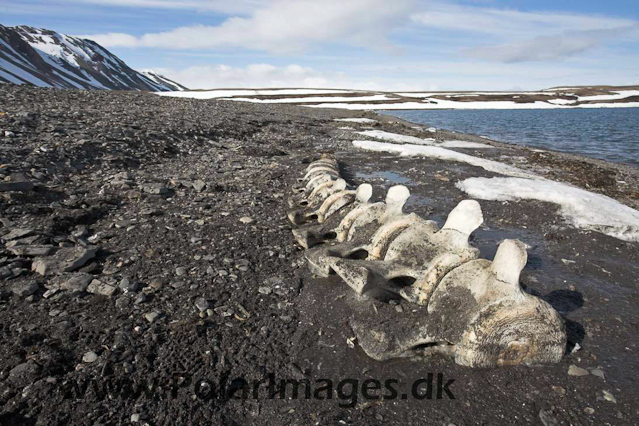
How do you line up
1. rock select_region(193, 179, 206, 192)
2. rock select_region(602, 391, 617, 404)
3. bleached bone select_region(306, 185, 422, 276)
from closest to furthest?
rock select_region(602, 391, 617, 404) < bleached bone select_region(306, 185, 422, 276) < rock select_region(193, 179, 206, 192)

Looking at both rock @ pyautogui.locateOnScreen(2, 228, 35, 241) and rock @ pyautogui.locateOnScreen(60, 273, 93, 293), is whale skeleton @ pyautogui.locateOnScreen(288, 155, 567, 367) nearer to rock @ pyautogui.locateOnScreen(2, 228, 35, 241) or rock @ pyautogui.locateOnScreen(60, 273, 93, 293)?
rock @ pyautogui.locateOnScreen(60, 273, 93, 293)

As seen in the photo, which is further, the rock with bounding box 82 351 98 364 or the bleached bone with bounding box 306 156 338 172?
the bleached bone with bounding box 306 156 338 172

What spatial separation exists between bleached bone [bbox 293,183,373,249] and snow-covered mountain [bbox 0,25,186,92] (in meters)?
95.5

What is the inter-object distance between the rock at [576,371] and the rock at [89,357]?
148 inches

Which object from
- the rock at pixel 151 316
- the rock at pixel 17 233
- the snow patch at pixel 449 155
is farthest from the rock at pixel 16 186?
the snow patch at pixel 449 155

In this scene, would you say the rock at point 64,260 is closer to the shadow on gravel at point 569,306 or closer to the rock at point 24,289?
the rock at point 24,289

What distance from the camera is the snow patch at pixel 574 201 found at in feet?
20.6

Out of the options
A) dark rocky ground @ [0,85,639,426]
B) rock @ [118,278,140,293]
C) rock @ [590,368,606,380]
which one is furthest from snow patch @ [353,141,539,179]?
rock @ [118,278,140,293]

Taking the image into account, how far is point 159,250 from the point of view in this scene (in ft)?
16.0

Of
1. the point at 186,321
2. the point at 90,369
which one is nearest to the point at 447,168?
the point at 186,321

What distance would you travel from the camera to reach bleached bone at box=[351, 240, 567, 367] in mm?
3084

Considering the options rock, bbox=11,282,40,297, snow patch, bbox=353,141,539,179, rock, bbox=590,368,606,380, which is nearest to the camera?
rock, bbox=590,368,606,380

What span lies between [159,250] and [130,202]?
88.3 inches

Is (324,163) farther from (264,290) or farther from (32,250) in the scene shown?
(32,250)
